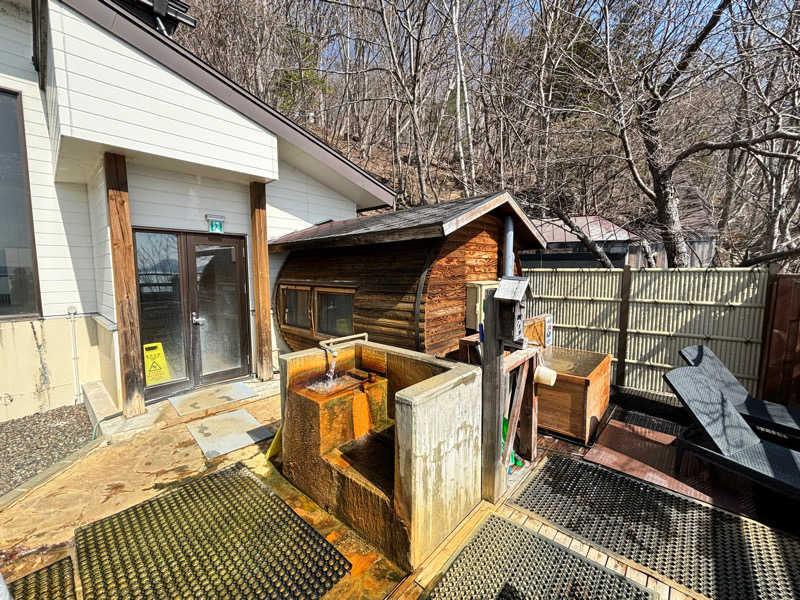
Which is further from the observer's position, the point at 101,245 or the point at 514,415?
the point at 101,245

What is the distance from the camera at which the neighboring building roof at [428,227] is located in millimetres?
3811

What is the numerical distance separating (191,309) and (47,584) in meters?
3.53

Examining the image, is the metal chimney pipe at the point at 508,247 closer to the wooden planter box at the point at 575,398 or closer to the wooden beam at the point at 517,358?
the wooden planter box at the point at 575,398

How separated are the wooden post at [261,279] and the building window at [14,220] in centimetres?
304

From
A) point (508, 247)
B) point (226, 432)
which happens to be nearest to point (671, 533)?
point (508, 247)

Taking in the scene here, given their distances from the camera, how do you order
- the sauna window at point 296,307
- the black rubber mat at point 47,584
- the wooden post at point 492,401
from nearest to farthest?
the black rubber mat at point 47,584, the wooden post at point 492,401, the sauna window at point 296,307

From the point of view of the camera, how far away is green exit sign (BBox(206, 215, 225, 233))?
17.4 feet

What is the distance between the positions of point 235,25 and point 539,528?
1641cm

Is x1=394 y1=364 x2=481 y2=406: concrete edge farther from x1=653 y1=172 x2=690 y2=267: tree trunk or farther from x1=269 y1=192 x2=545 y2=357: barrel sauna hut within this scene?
x1=653 y1=172 x2=690 y2=267: tree trunk

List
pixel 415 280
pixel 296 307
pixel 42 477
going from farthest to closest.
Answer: pixel 296 307 < pixel 415 280 < pixel 42 477

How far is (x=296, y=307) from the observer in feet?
20.3

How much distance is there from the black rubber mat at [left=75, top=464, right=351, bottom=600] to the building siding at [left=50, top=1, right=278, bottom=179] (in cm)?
386

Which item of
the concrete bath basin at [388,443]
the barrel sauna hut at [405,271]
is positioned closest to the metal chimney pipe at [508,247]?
the barrel sauna hut at [405,271]

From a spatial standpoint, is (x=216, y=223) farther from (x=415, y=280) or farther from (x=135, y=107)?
(x=415, y=280)
